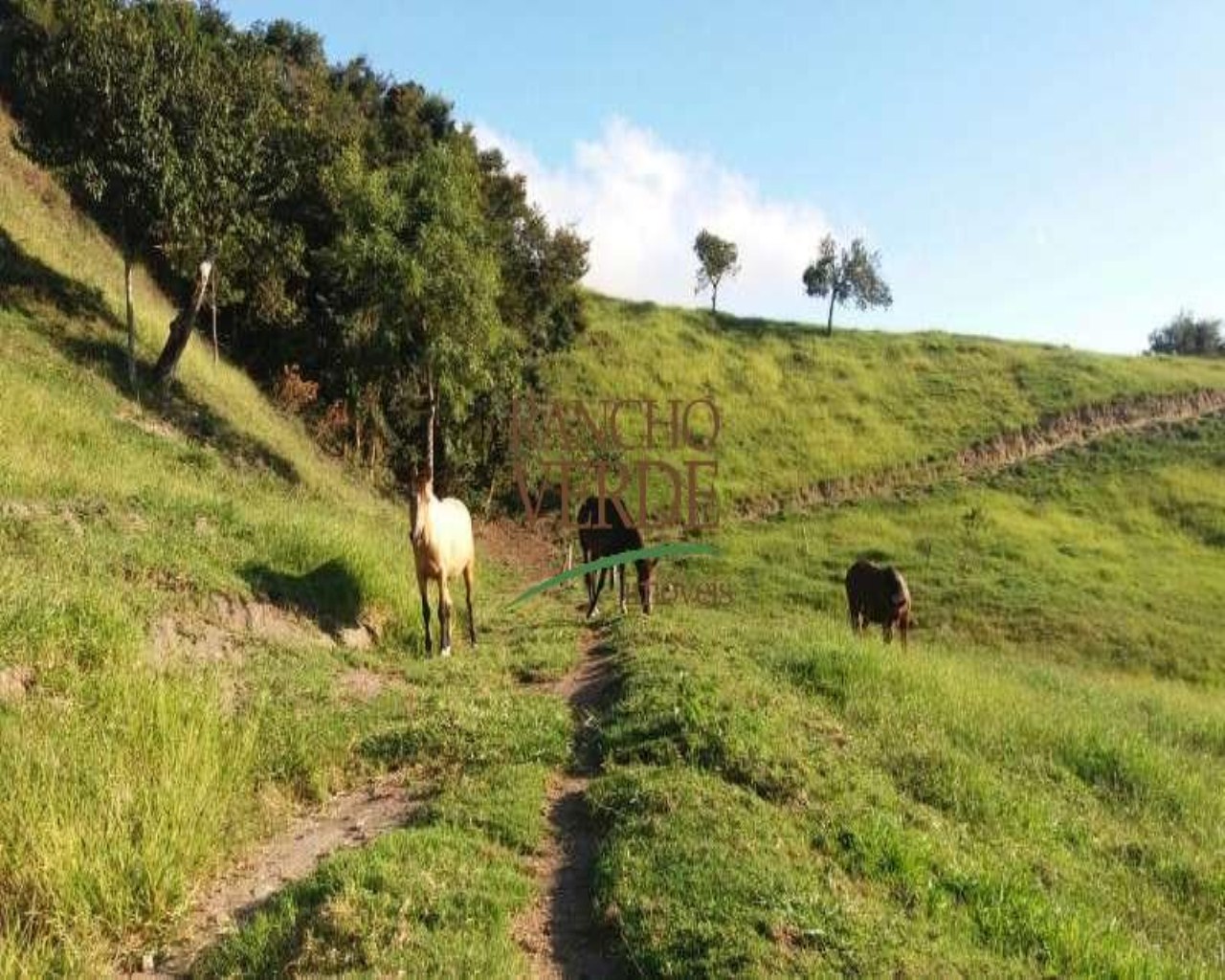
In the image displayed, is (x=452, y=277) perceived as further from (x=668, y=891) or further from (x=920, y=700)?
(x=668, y=891)

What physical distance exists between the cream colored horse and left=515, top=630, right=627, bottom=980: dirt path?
5.40 metres

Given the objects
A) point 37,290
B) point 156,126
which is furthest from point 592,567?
point 37,290

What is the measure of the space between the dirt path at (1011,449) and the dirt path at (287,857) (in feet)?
112

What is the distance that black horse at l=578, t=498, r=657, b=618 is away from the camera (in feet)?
65.9

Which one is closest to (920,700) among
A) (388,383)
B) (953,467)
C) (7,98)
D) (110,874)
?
(110,874)

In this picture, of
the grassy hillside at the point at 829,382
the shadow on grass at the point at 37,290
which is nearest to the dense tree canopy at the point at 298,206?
the shadow on grass at the point at 37,290

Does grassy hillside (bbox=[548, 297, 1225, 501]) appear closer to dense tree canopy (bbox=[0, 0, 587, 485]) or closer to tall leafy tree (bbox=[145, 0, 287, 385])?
dense tree canopy (bbox=[0, 0, 587, 485])

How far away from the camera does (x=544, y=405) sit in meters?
42.1

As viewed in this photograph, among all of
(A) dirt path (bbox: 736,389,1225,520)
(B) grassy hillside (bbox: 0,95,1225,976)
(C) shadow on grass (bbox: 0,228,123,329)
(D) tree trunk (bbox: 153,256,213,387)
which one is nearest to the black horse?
(B) grassy hillside (bbox: 0,95,1225,976)

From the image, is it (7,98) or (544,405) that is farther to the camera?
(544,405)

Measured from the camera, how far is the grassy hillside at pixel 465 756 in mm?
5656

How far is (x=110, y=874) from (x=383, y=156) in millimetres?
30543

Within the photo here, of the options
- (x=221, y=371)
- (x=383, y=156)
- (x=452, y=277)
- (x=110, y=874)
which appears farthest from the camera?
(x=383, y=156)

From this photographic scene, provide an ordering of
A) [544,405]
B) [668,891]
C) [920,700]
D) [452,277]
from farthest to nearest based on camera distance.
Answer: [544,405], [452,277], [920,700], [668,891]
